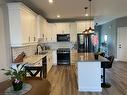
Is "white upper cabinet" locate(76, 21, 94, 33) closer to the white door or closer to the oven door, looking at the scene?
the oven door

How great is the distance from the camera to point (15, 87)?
2.03 meters

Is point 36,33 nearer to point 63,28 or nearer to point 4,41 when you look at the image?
point 4,41

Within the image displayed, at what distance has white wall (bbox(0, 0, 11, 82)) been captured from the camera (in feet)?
11.5

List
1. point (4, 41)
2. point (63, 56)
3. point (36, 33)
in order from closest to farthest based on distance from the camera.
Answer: point (4, 41) < point (36, 33) < point (63, 56)

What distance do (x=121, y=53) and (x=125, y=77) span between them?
3604mm

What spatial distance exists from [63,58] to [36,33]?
9.84 feet

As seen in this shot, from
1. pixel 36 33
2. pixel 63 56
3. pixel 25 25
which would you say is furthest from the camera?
pixel 63 56

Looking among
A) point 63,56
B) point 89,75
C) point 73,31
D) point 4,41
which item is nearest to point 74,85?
point 89,75

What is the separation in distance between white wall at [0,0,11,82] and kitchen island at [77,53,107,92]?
2.02 m

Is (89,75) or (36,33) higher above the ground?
(36,33)

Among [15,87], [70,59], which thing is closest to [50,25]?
[70,59]

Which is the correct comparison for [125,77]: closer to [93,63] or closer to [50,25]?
[93,63]

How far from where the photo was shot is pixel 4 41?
3.62 metres

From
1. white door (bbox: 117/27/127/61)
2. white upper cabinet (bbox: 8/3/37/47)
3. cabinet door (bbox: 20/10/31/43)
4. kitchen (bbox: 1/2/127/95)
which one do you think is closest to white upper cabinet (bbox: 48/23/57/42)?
kitchen (bbox: 1/2/127/95)
